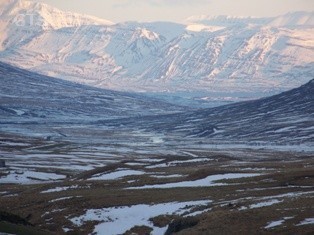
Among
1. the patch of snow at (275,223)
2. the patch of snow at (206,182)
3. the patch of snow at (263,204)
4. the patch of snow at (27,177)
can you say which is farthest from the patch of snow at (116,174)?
the patch of snow at (275,223)

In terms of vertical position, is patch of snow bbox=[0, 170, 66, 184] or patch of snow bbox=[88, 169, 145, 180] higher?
patch of snow bbox=[88, 169, 145, 180]

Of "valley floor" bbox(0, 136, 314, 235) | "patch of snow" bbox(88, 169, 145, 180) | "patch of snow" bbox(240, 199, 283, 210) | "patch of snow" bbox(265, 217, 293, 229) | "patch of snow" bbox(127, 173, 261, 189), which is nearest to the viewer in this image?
"patch of snow" bbox(265, 217, 293, 229)

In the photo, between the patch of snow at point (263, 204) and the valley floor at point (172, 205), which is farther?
the patch of snow at point (263, 204)

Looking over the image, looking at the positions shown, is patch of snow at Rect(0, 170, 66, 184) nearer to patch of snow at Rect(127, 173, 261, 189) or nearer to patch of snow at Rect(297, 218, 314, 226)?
patch of snow at Rect(127, 173, 261, 189)

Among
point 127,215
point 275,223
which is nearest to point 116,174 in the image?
point 127,215

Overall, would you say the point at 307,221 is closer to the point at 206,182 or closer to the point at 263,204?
the point at 263,204

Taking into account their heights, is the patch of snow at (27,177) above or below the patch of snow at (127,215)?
below

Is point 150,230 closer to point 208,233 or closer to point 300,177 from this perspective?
point 208,233

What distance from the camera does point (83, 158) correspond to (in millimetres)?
138250

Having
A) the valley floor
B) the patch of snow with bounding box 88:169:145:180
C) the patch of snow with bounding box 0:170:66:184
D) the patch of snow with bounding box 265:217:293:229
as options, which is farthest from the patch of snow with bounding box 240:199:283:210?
the patch of snow with bounding box 0:170:66:184

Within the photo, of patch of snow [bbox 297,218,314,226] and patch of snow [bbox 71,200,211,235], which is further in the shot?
patch of snow [bbox 71,200,211,235]

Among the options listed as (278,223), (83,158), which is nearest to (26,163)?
(83,158)

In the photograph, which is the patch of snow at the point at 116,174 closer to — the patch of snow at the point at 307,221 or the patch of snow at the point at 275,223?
the patch of snow at the point at 275,223

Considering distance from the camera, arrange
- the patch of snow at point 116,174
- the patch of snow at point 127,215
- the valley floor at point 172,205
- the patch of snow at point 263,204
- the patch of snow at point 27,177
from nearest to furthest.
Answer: the valley floor at point 172,205 → the patch of snow at point 263,204 → the patch of snow at point 127,215 → the patch of snow at point 116,174 → the patch of snow at point 27,177
